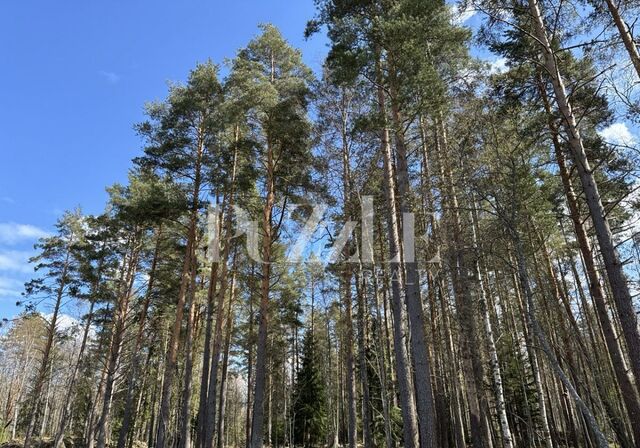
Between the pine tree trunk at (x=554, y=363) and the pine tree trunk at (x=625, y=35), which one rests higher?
the pine tree trunk at (x=625, y=35)

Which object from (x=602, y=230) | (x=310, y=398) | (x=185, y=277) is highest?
(x=185, y=277)

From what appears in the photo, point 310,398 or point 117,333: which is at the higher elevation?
point 117,333

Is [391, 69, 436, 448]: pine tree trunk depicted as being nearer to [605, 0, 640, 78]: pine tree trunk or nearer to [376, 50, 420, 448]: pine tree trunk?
[376, 50, 420, 448]: pine tree trunk

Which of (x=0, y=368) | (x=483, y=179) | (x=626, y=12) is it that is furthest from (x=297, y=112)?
(x=0, y=368)

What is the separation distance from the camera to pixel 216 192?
1341 cm

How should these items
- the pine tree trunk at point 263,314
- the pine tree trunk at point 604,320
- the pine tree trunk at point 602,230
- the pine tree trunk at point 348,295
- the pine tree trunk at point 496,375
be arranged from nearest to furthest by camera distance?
1. the pine tree trunk at point 602,230
2. the pine tree trunk at point 604,320
3. the pine tree trunk at point 496,375
4. the pine tree trunk at point 263,314
5. the pine tree trunk at point 348,295

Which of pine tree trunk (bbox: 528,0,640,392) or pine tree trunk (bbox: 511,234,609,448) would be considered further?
pine tree trunk (bbox: 528,0,640,392)

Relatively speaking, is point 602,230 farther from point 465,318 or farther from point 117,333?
point 117,333

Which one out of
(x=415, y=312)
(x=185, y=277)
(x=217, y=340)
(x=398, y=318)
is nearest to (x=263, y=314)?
(x=217, y=340)

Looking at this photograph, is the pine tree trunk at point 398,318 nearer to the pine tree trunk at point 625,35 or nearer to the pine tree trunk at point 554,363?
the pine tree trunk at point 554,363

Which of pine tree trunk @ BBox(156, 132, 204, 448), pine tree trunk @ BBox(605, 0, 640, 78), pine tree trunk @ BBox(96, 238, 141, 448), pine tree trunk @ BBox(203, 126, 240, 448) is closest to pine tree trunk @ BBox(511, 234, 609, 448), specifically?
pine tree trunk @ BBox(605, 0, 640, 78)

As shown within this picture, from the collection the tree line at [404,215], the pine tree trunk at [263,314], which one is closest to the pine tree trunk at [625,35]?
the tree line at [404,215]

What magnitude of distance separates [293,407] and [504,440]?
59.2 ft

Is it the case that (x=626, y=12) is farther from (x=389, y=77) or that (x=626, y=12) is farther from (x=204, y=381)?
(x=204, y=381)
